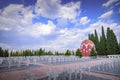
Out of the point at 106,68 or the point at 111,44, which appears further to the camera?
the point at 111,44

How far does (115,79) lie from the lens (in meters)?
8.64

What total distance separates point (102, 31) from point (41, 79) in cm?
4547

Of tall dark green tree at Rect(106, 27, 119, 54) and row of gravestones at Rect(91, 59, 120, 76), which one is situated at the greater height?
tall dark green tree at Rect(106, 27, 119, 54)

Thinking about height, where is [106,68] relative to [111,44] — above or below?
below

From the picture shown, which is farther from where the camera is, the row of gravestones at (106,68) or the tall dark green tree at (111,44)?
the tall dark green tree at (111,44)

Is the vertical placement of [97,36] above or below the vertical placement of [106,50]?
above

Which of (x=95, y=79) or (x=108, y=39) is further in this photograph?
(x=108, y=39)

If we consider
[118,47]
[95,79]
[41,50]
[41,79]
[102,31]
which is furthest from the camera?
[102,31]

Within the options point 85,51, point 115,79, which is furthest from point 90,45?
point 115,79

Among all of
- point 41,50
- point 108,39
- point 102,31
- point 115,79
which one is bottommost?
point 115,79

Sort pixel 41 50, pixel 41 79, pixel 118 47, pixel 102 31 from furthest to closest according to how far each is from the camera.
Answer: pixel 102 31, pixel 41 50, pixel 118 47, pixel 41 79

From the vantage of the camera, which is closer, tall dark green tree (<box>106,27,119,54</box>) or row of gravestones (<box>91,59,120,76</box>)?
row of gravestones (<box>91,59,120,76</box>)

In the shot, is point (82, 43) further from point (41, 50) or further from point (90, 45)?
point (41, 50)

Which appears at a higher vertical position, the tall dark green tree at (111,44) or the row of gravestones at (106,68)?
the tall dark green tree at (111,44)
